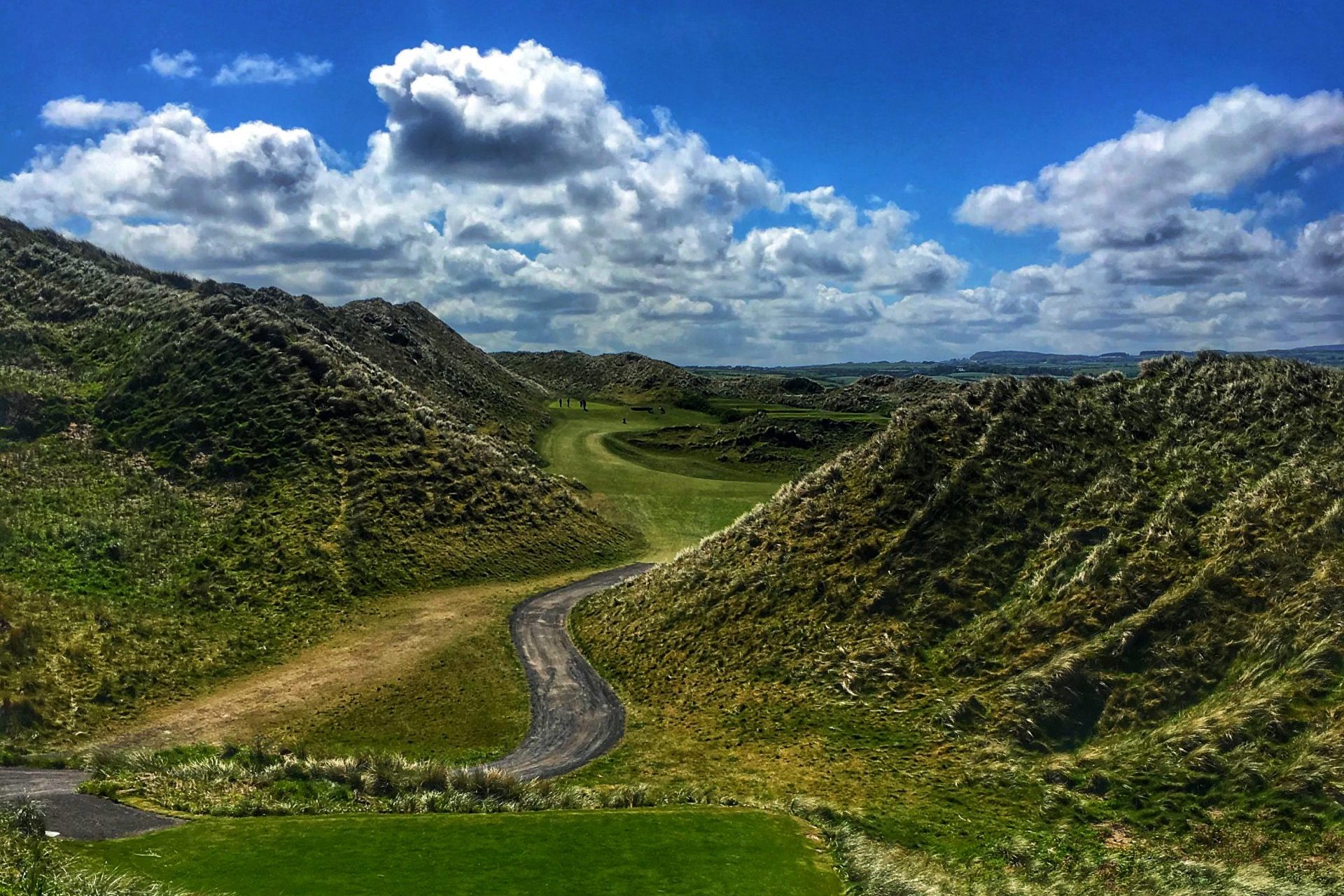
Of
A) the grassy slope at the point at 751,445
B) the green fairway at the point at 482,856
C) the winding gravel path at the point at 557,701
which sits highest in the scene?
the grassy slope at the point at 751,445

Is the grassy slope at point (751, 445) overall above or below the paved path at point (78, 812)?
above

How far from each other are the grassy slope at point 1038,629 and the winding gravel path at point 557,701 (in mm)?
1333

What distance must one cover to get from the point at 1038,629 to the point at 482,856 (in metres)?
24.6

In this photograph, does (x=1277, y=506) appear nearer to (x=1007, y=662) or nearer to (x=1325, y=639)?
(x=1325, y=639)

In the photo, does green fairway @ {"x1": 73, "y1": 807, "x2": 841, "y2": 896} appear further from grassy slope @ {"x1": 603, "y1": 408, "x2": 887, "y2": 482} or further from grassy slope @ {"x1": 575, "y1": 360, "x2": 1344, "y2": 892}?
grassy slope @ {"x1": 603, "y1": 408, "x2": 887, "y2": 482}

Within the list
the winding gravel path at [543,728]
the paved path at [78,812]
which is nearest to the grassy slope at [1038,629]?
the winding gravel path at [543,728]

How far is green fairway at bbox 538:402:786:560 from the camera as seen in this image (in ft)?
238

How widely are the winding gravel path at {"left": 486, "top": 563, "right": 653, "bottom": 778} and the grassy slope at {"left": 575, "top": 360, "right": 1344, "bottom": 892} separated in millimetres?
1333

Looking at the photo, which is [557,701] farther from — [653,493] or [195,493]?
[653,493]

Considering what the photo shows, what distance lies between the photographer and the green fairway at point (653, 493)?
72.7 m

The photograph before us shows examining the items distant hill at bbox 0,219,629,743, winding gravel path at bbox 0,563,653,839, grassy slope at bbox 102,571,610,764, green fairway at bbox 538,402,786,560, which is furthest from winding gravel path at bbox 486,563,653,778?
green fairway at bbox 538,402,786,560

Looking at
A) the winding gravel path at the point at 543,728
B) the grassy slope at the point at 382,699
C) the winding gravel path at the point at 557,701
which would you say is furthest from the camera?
the grassy slope at the point at 382,699

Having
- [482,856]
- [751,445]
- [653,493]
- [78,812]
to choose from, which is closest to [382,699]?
[78,812]

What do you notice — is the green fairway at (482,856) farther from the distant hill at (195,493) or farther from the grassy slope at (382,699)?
the distant hill at (195,493)
